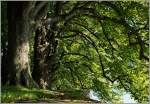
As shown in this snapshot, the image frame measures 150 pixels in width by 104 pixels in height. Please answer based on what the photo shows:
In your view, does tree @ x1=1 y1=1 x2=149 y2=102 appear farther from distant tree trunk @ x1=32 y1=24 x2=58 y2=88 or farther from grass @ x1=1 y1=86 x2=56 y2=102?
grass @ x1=1 y1=86 x2=56 y2=102

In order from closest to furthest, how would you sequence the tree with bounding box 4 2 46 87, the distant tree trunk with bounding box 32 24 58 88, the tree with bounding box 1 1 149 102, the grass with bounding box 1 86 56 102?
1. the grass with bounding box 1 86 56 102
2. the tree with bounding box 4 2 46 87
3. the tree with bounding box 1 1 149 102
4. the distant tree trunk with bounding box 32 24 58 88

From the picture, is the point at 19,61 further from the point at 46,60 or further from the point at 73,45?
the point at 73,45

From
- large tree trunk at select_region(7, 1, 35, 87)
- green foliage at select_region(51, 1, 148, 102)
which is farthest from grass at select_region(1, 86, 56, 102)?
green foliage at select_region(51, 1, 148, 102)

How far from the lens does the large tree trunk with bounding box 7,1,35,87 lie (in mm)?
15664

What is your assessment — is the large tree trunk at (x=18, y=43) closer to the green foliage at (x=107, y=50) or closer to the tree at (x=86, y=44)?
the tree at (x=86, y=44)

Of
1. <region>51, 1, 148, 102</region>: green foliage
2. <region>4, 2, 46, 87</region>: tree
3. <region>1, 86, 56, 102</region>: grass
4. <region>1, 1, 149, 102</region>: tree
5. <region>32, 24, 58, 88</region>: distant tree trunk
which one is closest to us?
<region>1, 86, 56, 102</region>: grass

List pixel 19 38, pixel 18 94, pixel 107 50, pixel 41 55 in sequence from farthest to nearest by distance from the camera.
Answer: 1. pixel 107 50
2. pixel 41 55
3. pixel 19 38
4. pixel 18 94

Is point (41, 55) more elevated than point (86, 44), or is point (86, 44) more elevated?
point (86, 44)

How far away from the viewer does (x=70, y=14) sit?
64.8 feet

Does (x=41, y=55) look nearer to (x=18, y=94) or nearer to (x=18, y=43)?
(x=18, y=43)

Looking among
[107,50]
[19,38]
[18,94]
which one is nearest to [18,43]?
[19,38]

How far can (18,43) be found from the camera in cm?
1594

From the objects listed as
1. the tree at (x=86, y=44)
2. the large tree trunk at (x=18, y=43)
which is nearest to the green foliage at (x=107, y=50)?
the tree at (x=86, y=44)

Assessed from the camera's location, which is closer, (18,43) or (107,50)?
(18,43)
